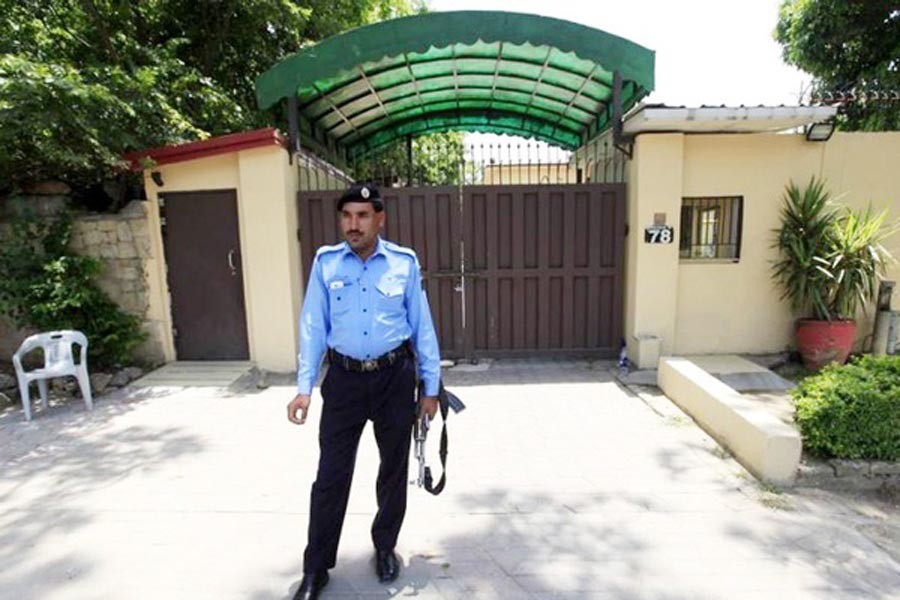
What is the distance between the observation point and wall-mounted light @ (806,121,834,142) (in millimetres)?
5359

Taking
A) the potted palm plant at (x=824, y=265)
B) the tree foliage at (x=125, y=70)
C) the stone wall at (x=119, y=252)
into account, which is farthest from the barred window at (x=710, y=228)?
the stone wall at (x=119, y=252)

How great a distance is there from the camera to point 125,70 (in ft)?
21.1

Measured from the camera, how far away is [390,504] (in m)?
2.41

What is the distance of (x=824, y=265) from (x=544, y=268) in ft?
9.47

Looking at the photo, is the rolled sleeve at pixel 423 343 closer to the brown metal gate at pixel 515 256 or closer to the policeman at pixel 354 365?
the policeman at pixel 354 365

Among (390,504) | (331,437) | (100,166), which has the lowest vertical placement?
(390,504)

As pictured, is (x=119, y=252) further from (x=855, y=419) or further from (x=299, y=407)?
(x=855, y=419)

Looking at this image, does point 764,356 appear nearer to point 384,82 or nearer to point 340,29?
point 384,82

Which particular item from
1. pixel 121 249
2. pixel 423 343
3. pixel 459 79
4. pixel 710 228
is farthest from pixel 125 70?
pixel 710 228

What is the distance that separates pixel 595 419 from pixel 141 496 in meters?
3.39

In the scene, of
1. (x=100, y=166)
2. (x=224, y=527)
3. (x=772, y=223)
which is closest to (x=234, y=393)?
(x=224, y=527)

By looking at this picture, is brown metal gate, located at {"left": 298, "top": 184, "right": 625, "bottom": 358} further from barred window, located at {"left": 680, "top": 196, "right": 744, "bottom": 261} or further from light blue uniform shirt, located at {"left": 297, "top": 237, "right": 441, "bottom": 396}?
light blue uniform shirt, located at {"left": 297, "top": 237, "right": 441, "bottom": 396}

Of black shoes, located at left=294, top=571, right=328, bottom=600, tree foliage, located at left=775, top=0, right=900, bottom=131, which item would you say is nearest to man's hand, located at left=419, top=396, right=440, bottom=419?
black shoes, located at left=294, top=571, right=328, bottom=600

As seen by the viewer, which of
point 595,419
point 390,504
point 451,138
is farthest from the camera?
point 451,138
